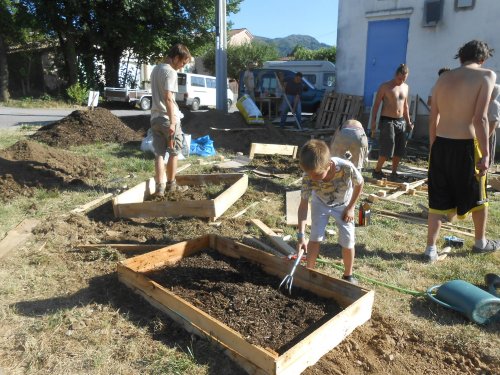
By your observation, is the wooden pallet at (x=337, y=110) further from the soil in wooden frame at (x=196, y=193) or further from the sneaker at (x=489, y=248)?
the sneaker at (x=489, y=248)

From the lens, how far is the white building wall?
11141 mm

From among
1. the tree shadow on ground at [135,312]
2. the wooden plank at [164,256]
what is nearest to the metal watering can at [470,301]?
the tree shadow on ground at [135,312]

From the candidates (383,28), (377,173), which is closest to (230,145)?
(377,173)

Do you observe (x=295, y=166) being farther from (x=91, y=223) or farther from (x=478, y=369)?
(x=478, y=369)

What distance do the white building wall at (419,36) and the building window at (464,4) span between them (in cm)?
8

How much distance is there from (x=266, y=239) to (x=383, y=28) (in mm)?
10477

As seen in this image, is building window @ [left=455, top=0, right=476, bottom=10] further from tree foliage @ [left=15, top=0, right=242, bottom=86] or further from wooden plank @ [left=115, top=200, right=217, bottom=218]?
tree foliage @ [left=15, top=0, right=242, bottom=86]

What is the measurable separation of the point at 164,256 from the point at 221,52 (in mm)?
10718

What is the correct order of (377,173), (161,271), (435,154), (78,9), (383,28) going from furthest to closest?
(78,9), (383,28), (377,173), (435,154), (161,271)

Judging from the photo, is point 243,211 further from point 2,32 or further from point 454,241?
point 2,32

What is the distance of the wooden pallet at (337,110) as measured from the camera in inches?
539

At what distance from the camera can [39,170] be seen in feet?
24.0

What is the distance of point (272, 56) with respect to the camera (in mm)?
55562

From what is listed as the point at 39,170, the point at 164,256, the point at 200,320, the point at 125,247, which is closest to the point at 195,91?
the point at 39,170
